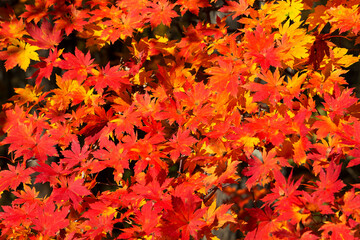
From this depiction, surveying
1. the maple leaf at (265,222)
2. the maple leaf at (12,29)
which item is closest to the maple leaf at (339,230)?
the maple leaf at (265,222)

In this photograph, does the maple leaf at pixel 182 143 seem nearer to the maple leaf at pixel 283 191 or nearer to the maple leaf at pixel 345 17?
the maple leaf at pixel 283 191

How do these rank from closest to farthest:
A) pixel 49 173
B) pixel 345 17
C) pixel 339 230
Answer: pixel 339 230 < pixel 49 173 < pixel 345 17

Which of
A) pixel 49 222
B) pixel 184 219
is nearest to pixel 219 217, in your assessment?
pixel 184 219

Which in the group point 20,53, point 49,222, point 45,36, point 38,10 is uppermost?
point 38,10

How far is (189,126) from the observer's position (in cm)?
176

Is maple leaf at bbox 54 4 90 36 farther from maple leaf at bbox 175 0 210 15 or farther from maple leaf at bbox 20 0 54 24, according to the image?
maple leaf at bbox 175 0 210 15

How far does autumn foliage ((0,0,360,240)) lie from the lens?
62.1 inches

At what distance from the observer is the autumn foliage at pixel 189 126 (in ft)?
5.17

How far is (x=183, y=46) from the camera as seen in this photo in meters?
2.01

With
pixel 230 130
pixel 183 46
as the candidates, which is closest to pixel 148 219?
pixel 230 130

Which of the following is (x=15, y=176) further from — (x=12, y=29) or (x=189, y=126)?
(x=189, y=126)

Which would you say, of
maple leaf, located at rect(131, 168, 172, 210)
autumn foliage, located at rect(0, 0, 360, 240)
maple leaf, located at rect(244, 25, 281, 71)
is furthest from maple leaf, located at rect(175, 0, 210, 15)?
maple leaf, located at rect(131, 168, 172, 210)

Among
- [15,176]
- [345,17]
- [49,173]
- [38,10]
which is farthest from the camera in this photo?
[38,10]

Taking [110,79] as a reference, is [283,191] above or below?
below
